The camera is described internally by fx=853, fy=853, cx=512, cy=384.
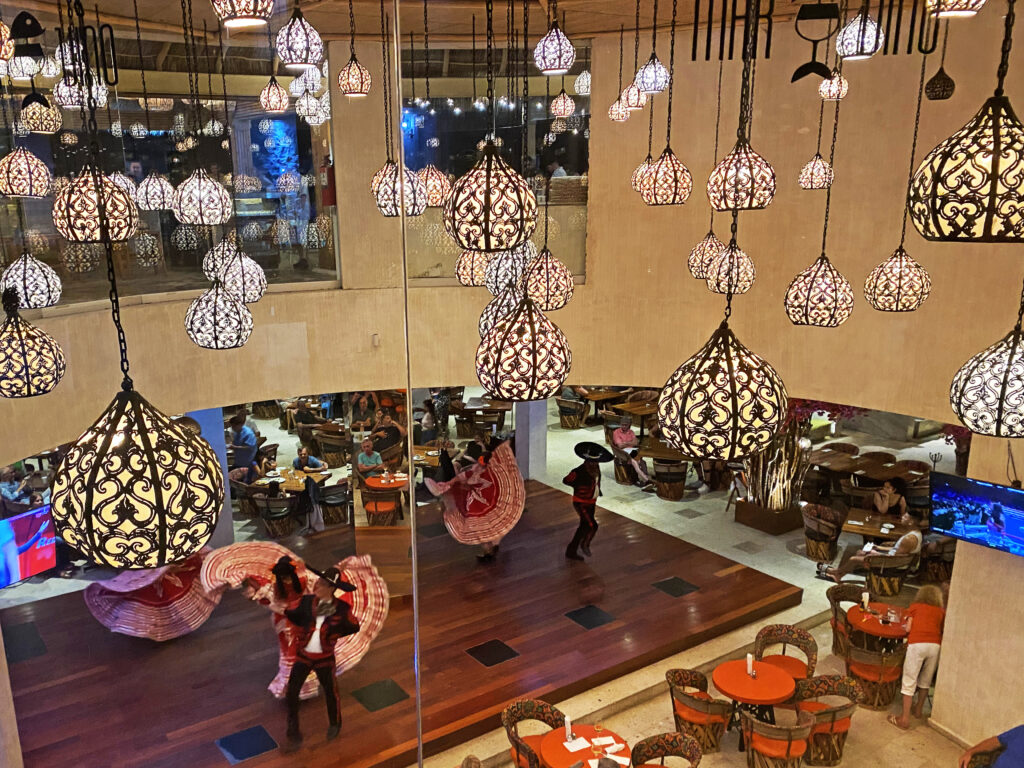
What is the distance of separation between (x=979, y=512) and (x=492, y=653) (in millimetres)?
4866

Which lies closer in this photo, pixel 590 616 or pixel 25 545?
pixel 25 545

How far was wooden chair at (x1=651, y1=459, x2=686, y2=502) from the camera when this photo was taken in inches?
538

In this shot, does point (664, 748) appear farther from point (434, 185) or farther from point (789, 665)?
point (434, 185)

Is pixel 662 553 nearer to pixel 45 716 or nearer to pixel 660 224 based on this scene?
pixel 660 224

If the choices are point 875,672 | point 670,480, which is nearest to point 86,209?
point 875,672

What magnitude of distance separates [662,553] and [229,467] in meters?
5.72

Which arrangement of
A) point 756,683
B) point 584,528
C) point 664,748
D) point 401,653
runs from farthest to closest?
1. point 584,528
2. point 401,653
3. point 756,683
4. point 664,748

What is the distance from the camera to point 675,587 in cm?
1059

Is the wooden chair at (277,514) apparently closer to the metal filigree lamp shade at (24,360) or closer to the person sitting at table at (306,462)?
the person sitting at table at (306,462)

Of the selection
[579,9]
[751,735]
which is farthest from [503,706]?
[579,9]

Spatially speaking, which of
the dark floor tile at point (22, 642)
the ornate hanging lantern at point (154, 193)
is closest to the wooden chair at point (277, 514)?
the dark floor tile at point (22, 642)

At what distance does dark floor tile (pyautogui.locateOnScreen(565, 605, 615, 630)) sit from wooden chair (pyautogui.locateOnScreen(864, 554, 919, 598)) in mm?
3143

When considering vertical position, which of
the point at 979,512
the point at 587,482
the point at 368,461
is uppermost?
the point at 979,512

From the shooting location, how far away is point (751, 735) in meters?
7.38
